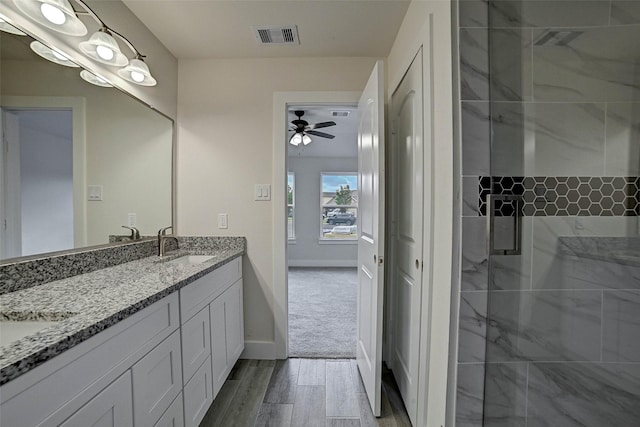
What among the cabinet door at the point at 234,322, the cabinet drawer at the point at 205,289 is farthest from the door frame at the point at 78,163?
the cabinet door at the point at 234,322

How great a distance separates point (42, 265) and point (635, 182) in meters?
2.33

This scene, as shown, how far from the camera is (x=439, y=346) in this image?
1.23m

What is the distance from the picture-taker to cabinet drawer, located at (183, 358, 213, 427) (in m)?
1.33

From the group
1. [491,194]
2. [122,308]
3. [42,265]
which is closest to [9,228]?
[42,265]

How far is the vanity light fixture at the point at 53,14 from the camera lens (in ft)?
3.72

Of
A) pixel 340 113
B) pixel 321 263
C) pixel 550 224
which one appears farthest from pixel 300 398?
pixel 321 263

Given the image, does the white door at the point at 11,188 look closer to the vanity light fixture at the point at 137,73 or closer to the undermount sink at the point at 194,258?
the vanity light fixture at the point at 137,73

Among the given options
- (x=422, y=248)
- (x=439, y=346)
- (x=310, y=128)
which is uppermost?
(x=310, y=128)

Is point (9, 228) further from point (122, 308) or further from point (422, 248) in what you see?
point (422, 248)

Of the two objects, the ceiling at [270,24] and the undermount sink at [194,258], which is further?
the undermount sink at [194,258]

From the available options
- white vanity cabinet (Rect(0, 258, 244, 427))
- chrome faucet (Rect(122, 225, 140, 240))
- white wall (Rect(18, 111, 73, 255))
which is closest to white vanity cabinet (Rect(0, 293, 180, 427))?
white vanity cabinet (Rect(0, 258, 244, 427))

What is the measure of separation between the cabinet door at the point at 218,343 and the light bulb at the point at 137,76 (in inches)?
55.5

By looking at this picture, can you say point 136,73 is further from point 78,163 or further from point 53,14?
point 78,163

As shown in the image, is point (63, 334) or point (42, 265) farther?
point (42, 265)
